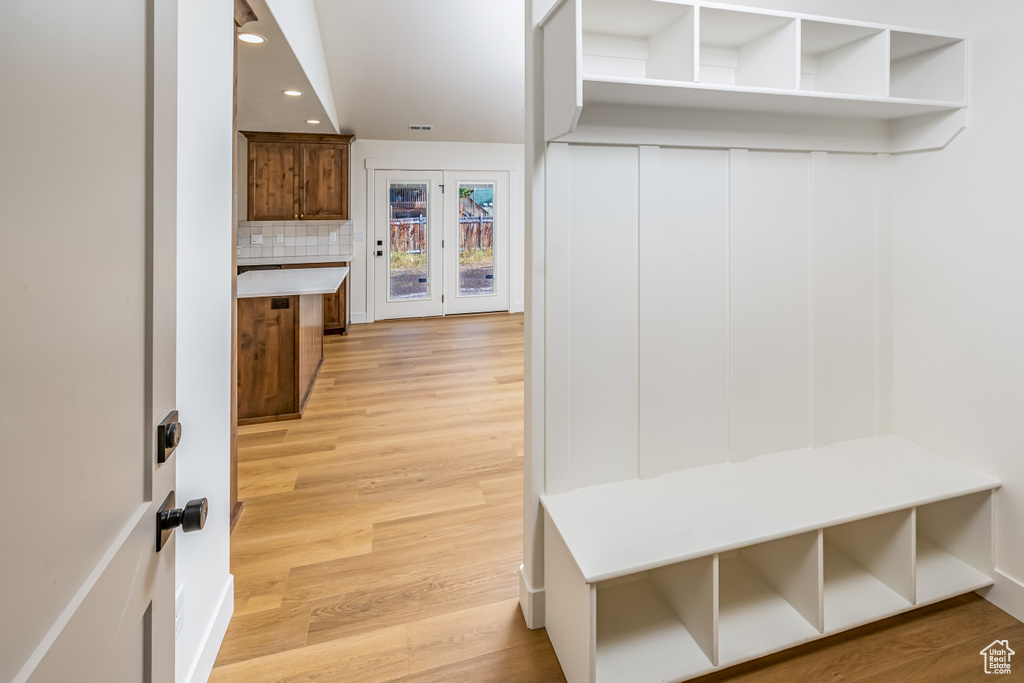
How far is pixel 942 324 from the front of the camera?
6.05ft

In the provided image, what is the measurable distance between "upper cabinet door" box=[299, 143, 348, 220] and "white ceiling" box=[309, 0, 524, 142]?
1.34ft

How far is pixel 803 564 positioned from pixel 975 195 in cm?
134

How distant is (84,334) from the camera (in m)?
0.56

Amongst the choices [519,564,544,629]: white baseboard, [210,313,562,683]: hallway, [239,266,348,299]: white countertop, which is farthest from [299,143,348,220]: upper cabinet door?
[519,564,544,629]: white baseboard

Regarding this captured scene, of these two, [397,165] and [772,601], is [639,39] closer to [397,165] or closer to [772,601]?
[772,601]

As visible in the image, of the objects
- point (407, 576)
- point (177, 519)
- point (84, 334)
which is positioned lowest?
point (407, 576)

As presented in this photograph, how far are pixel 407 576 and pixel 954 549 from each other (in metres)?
1.95

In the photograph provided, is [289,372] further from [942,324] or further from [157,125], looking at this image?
[942,324]

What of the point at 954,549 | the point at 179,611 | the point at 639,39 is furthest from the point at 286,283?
the point at 954,549

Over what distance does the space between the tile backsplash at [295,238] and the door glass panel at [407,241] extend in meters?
0.70

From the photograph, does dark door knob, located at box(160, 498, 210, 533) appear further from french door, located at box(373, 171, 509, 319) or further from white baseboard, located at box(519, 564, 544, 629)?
french door, located at box(373, 171, 509, 319)

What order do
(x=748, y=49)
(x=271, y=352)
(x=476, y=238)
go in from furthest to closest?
(x=476, y=238), (x=271, y=352), (x=748, y=49)

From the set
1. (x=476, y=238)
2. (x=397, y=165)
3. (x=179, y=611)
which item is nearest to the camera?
(x=179, y=611)

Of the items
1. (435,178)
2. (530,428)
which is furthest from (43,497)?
(435,178)
